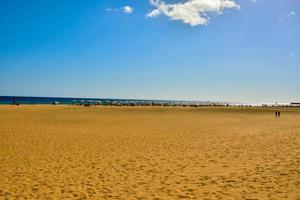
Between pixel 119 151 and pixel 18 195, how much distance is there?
6826 millimetres

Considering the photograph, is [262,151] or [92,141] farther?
[92,141]

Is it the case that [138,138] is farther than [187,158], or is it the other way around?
[138,138]

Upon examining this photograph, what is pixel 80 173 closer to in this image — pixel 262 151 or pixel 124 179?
pixel 124 179

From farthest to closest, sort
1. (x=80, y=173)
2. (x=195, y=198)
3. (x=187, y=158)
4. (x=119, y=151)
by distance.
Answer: (x=119, y=151), (x=187, y=158), (x=80, y=173), (x=195, y=198)

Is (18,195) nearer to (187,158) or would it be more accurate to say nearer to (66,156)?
(66,156)

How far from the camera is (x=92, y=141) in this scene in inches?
703

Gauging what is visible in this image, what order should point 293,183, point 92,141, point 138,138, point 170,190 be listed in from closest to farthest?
1. point 170,190
2. point 293,183
3. point 92,141
4. point 138,138

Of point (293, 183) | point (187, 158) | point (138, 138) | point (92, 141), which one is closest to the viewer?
point (293, 183)

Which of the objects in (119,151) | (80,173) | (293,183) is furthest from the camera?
(119,151)

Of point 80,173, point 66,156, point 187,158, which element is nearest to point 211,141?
point 187,158

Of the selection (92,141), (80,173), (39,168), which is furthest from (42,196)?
(92,141)

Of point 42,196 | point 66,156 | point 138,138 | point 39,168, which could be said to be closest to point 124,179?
point 42,196

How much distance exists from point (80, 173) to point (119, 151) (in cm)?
423

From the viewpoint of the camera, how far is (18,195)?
8.22 m
